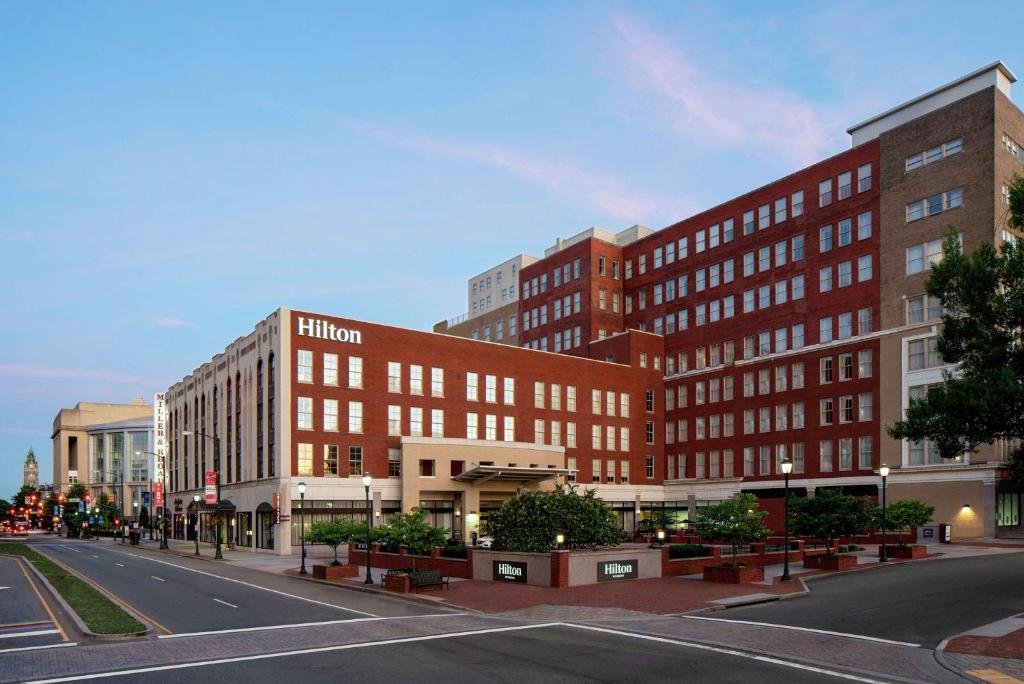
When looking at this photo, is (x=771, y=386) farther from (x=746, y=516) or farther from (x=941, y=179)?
(x=746, y=516)

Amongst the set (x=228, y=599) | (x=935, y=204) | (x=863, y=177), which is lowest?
(x=228, y=599)

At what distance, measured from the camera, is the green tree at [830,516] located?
144 ft

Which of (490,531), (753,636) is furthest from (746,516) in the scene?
(753,636)

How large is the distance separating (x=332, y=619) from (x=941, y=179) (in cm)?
6074

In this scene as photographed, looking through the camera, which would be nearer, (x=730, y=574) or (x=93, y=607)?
(x=93, y=607)

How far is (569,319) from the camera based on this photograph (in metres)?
98.3

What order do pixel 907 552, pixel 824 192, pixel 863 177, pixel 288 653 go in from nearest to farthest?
pixel 288 653 → pixel 907 552 → pixel 863 177 → pixel 824 192

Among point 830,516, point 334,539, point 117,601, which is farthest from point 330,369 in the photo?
point 830,516

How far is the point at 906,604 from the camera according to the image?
2652 cm

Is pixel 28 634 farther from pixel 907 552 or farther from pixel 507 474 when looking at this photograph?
pixel 507 474

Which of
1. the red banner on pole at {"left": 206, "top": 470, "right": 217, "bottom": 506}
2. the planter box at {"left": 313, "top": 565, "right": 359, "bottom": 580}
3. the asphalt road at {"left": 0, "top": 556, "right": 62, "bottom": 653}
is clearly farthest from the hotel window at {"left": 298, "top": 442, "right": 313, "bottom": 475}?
the asphalt road at {"left": 0, "top": 556, "right": 62, "bottom": 653}

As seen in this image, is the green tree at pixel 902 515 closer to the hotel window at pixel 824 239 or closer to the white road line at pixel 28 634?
the hotel window at pixel 824 239

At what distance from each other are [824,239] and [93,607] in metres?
67.6

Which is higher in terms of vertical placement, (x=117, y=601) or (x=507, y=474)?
(x=117, y=601)
